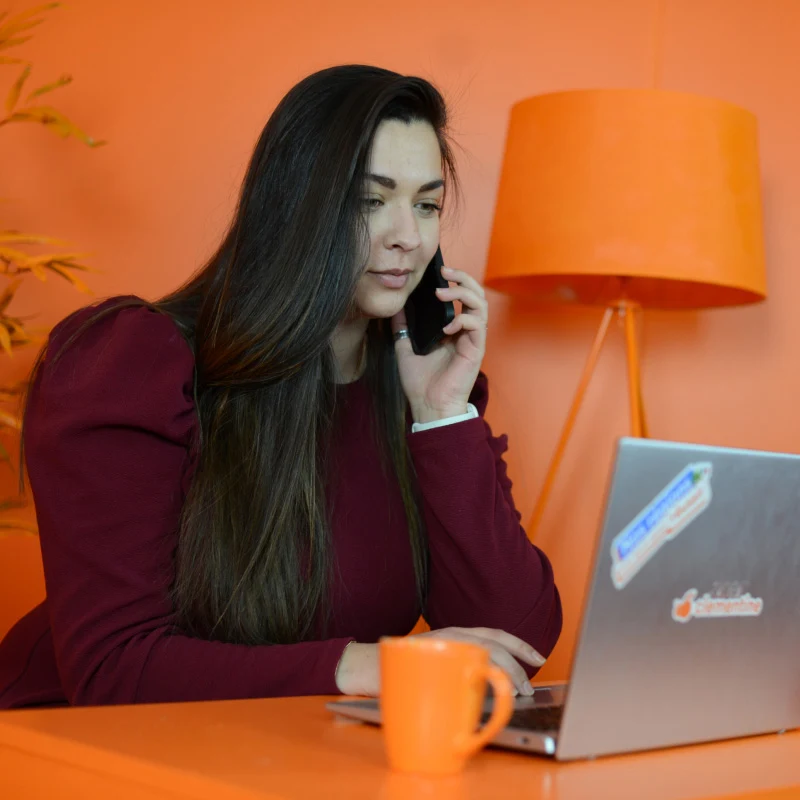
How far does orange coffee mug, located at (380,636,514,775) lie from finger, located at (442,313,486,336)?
0.98 meters

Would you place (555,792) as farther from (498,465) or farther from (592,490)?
(592,490)

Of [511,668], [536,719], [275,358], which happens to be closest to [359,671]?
[511,668]

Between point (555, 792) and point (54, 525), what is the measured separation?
77cm

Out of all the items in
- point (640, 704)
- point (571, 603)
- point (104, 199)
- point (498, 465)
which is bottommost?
point (571, 603)

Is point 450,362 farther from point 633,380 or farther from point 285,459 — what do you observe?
point 633,380

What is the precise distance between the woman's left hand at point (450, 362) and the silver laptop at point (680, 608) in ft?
2.47

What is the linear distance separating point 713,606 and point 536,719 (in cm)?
16

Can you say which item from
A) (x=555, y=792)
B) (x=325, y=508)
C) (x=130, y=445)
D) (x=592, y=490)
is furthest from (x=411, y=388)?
(x=555, y=792)

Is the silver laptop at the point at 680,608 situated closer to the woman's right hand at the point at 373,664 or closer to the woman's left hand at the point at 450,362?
the woman's right hand at the point at 373,664

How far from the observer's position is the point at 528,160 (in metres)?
1.91

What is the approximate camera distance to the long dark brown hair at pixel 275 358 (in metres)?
1.33

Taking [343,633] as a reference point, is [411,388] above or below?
above

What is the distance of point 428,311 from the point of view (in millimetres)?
1673

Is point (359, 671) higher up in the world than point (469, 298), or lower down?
lower down
